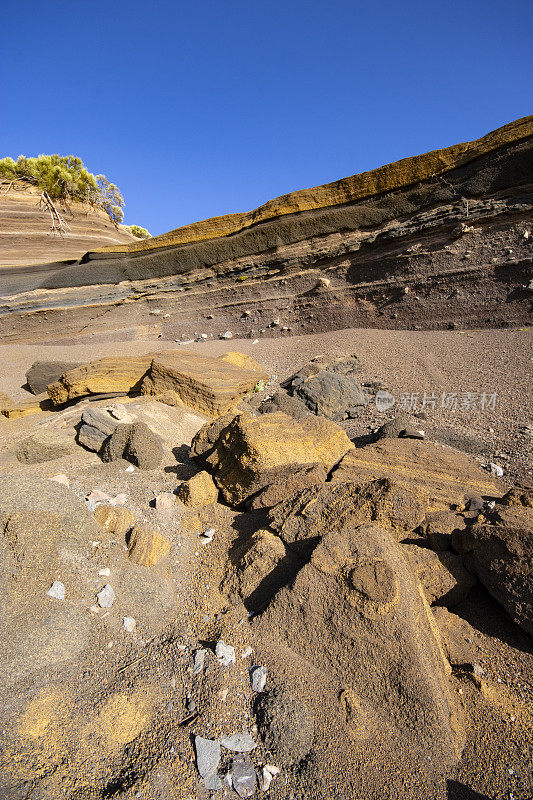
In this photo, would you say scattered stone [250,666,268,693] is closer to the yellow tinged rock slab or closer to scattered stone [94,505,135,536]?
scattered stone [94,505,135,536]

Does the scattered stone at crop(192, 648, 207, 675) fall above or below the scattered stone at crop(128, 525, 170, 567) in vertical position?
below

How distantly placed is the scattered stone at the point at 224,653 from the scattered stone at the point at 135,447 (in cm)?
192

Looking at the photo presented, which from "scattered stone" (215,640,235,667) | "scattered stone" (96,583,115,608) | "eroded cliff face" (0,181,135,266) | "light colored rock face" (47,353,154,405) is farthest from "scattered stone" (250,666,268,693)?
"eroded cliff face" (0,181,135,266)

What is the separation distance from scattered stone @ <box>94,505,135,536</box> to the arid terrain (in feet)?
0.05

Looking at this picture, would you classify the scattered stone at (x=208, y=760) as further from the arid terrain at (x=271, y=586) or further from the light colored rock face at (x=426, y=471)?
the light colored rock face at (x=426, y=471)

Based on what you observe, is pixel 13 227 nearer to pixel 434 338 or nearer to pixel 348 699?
pixel 434 338

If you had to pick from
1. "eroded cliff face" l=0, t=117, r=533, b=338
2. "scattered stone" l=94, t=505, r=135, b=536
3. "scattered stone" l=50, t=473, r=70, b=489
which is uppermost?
"eroded cliff face" l=0, t=117, r=533, b=338

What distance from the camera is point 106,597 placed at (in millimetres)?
1968

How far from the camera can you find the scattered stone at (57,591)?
6.23ft

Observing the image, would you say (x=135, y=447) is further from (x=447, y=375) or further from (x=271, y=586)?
(x=447, y=375)

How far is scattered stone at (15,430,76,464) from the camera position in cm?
372

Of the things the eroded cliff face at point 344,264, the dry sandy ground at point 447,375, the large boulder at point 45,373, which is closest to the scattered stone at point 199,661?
the dry sandy ground at point 447,375

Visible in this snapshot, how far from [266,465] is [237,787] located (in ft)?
5.51

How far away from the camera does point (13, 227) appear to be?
1138cm
